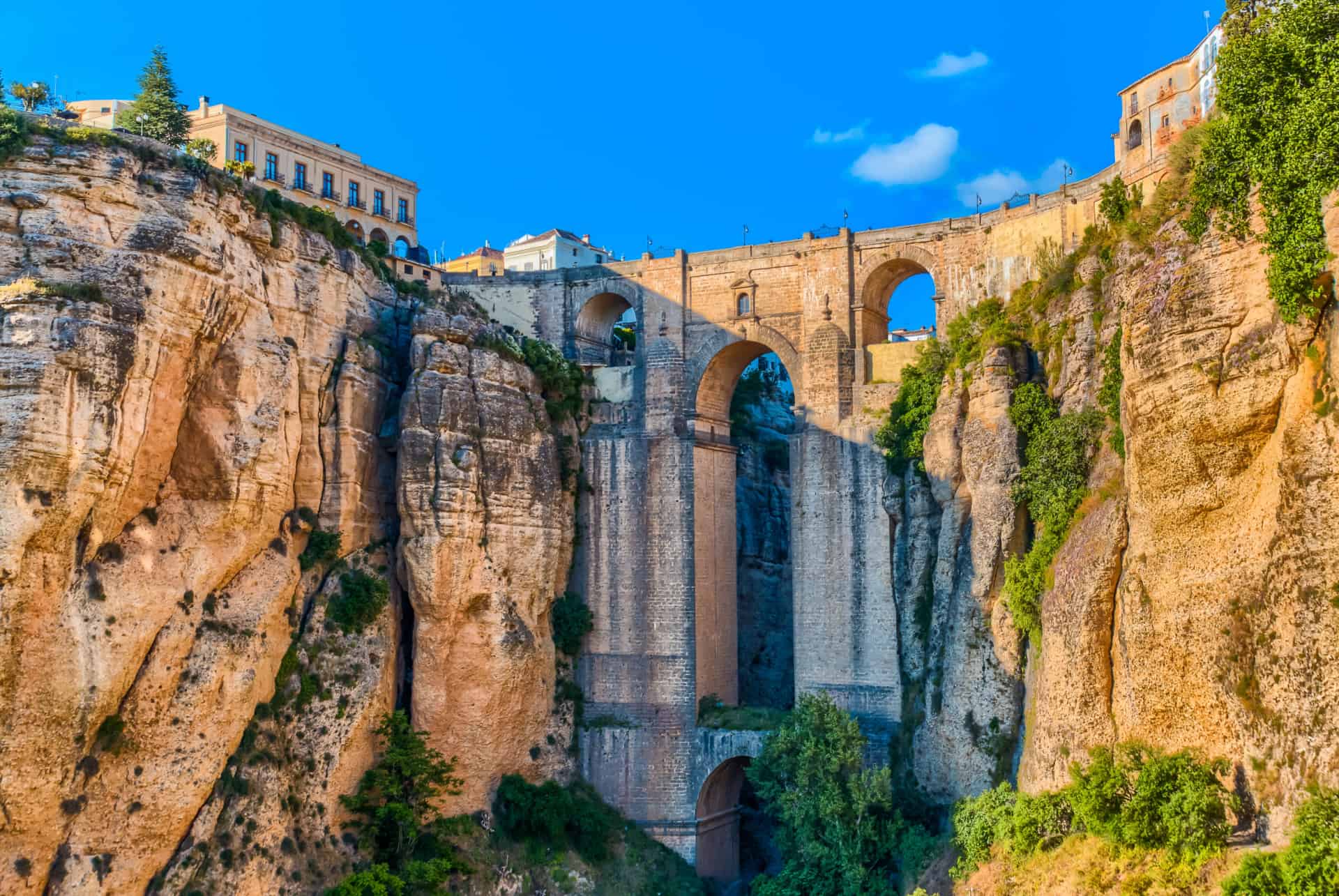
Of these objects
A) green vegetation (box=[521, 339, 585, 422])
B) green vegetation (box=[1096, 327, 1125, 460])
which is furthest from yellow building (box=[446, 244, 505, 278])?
green vegetation (box=[1096, 327, 1125, 460])

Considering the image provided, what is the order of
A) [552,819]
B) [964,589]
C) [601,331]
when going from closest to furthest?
[964,589] < [552,819] < [601,331]

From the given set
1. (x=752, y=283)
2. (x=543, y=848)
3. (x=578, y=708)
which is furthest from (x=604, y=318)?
(x=543, y=848)

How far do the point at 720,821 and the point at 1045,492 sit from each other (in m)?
13.9

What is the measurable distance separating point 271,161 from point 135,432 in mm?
15717

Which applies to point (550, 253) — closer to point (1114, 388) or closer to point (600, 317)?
point (600, 317)

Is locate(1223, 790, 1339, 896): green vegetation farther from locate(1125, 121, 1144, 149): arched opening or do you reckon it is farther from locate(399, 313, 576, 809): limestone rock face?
locate(1125, 121, 1144, 149): arched opening

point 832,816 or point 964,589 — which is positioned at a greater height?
point 964,589

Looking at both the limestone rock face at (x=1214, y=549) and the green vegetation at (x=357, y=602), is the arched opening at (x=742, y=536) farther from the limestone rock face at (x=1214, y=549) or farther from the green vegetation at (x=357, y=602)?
the limestone rock face at (x=1214, y=549)

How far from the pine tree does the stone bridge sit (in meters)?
12.4

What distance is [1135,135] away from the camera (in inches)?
1399

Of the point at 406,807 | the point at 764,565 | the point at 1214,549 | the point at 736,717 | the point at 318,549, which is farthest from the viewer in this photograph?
the point at 764,565

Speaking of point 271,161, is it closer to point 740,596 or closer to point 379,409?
point 379,409

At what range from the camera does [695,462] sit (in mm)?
37438

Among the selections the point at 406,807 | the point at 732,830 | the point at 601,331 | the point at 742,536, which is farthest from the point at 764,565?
the point at 406,807
